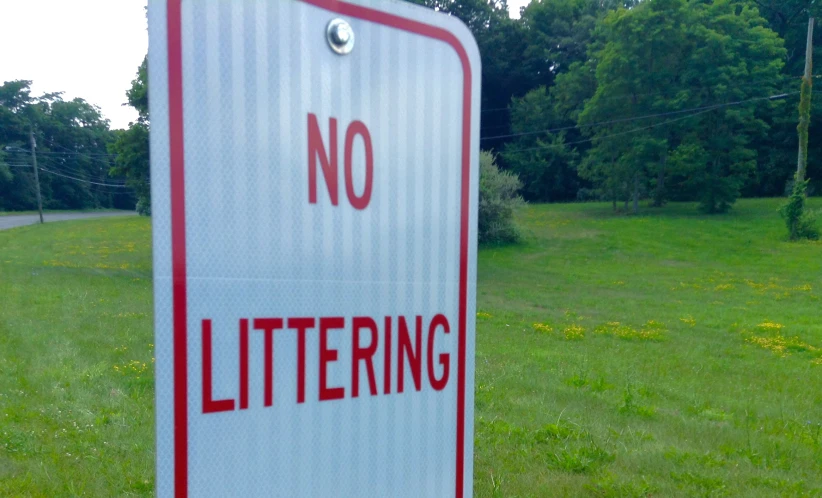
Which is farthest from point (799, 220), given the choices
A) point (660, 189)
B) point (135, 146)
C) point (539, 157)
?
point (135, 146)

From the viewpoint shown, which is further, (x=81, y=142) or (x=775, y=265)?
(x=81, y=142)

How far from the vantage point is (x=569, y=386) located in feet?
25.5

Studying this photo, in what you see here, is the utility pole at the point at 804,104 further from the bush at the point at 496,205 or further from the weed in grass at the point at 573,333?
the weed in grass at the point at 573,333

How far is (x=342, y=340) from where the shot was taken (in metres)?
1.44

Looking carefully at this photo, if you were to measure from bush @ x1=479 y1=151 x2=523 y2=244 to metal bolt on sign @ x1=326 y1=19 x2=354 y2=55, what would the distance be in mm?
27648

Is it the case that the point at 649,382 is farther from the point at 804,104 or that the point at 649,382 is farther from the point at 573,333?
the point at 804,104

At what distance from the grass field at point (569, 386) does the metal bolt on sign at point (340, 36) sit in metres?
3.70

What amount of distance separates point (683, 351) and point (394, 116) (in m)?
10.7

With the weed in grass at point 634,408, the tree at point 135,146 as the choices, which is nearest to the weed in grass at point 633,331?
the weed in grass at point 634,408

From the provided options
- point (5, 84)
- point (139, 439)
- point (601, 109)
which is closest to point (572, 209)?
point (601, 109)

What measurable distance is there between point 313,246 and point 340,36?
434 mm

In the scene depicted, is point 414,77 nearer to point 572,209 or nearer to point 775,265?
point 775,265

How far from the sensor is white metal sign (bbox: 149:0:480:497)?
1237 mm

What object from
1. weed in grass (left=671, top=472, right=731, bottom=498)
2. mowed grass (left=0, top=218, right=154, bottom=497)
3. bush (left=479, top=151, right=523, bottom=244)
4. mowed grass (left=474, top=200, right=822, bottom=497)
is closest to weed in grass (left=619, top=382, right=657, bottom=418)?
mowed grass (left=474, top=200, right=822, bottom=497)
